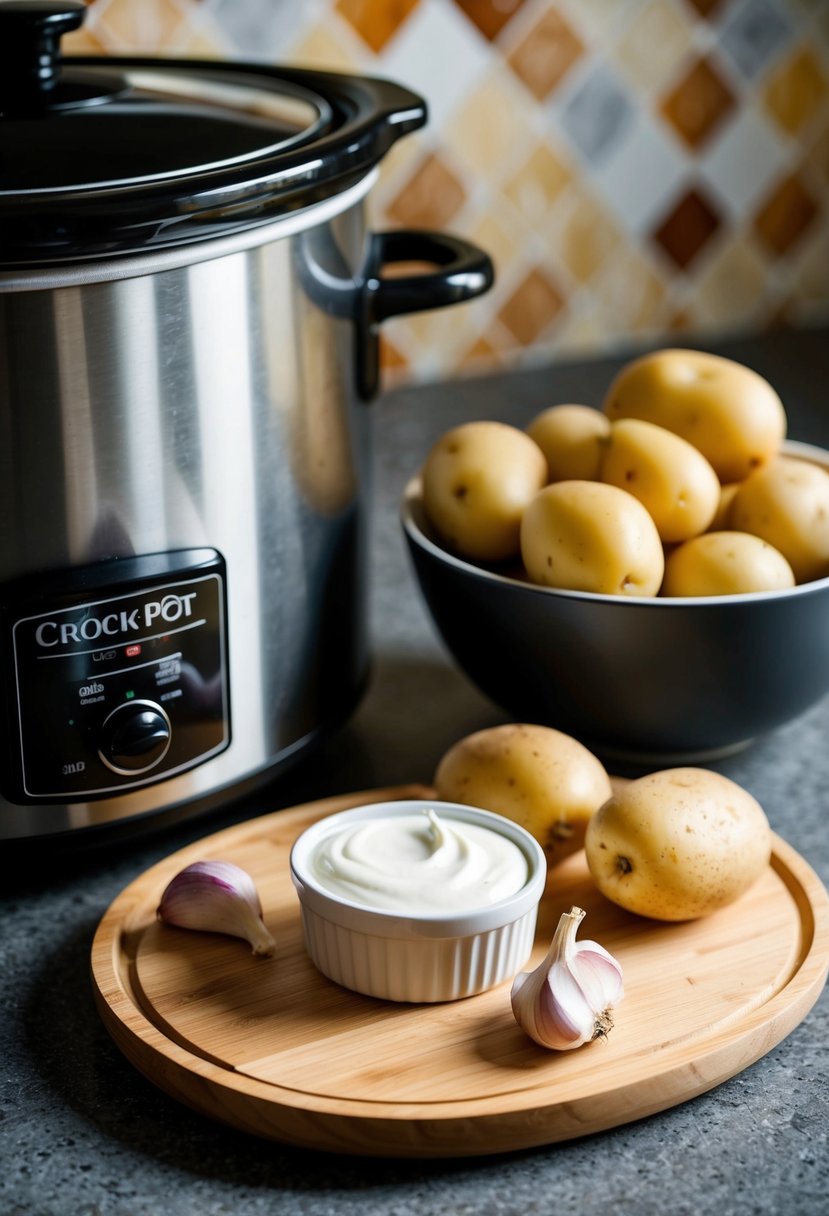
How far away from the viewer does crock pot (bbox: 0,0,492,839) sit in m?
0.64

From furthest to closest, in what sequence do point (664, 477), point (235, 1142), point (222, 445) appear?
point (664, 477), point (222, 445), point (235, 1142)

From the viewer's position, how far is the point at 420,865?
66cm

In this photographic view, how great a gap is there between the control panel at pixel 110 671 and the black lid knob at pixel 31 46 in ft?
0.87

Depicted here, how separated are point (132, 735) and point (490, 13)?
1.04 m

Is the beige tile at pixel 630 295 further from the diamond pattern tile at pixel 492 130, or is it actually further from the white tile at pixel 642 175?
the diamond pattern tile at pixel 492 130

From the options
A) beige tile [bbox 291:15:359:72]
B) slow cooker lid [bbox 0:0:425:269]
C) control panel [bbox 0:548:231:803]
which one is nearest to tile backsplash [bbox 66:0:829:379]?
beige tile [bbox 291:15:359:72]

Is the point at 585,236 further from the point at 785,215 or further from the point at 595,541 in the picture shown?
the point at 595,541

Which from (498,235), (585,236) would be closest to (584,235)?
(585,236)

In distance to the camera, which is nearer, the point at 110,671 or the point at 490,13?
the point at 110,671

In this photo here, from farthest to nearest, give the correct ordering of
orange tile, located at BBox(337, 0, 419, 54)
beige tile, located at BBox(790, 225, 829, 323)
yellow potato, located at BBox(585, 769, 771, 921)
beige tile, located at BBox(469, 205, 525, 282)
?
beige tile, located at BBox(790, 225, 829, 323) < beige tile, located at BBox(469, 205, 525, 282) < orange tile, located at BBox(337, 0, 419, 54) < yellow potato, located at BBox(585, 769, 771, 921)

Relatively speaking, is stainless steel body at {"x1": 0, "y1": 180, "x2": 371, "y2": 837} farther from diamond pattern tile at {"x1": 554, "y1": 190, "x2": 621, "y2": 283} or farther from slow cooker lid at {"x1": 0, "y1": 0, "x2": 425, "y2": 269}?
diamond pattern tile at {"x1": 554, "y1": 190, "x2": 621, "y2": 283}

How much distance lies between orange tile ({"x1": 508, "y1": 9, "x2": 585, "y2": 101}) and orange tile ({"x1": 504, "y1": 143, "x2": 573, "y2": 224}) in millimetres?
62

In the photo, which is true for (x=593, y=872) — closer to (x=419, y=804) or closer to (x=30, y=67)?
(x=419, y=804)

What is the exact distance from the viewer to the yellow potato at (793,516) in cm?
83
